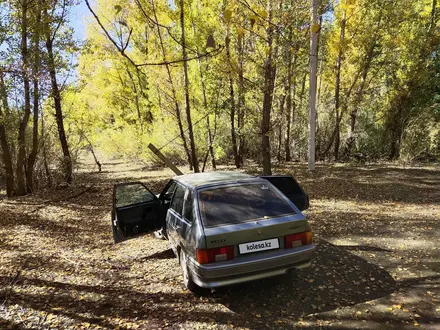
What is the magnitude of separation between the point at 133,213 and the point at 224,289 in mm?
2057

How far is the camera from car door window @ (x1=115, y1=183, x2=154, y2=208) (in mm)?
5191

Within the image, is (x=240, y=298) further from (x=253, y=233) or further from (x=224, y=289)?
(x=253, y=233)

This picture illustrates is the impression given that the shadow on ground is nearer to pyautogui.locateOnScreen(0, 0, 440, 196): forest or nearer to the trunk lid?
the trunk lid

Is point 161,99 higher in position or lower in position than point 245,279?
higher

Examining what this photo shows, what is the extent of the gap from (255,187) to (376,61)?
56.0ft

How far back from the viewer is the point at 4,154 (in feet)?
36.5

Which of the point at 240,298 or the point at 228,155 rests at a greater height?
the point at 228,155

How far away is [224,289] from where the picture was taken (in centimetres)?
408

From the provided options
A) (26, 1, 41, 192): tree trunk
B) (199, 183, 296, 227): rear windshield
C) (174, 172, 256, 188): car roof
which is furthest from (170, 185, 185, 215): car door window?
(26, 1, 41, 192): tree trunk

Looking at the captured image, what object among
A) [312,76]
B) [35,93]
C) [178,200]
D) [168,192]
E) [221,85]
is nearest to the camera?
[178,200]

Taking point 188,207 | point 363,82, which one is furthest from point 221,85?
point 188,207

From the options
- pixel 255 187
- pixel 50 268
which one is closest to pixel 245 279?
pixel 255 187

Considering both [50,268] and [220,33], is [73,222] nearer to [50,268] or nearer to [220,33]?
[50,268]

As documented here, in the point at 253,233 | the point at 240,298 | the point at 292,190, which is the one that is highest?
the point at 292,190
